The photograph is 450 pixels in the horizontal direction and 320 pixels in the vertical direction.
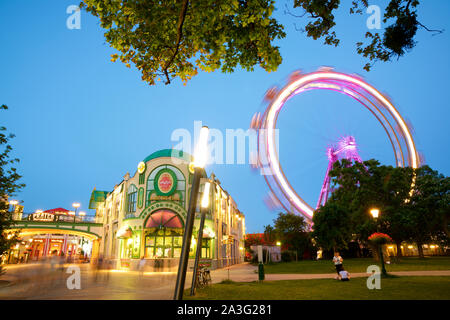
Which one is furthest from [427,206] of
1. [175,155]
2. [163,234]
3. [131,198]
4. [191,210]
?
[191,210]

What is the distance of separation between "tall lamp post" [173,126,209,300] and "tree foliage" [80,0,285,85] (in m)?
2.74

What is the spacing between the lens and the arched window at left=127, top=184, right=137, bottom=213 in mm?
33194

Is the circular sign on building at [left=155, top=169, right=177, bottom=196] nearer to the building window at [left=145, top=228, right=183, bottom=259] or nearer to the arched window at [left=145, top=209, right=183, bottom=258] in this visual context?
the arched window at [left=145, top=209, right=183, bottom=258]

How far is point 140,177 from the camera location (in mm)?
32750

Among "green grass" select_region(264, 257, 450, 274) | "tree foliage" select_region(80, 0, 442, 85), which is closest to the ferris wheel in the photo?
"green grass" select_region(264, 257, 450, 274)

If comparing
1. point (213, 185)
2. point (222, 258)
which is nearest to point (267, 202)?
point (213, 185)

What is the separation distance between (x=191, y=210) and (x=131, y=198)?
30823 millimetres

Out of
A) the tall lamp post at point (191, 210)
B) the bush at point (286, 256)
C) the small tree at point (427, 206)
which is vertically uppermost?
the small tree at point (427, 206)

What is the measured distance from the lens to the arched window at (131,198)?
33194 mm

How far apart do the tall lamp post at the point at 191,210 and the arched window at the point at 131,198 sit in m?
29.8

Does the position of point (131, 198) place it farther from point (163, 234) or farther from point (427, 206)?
point (427, 206)

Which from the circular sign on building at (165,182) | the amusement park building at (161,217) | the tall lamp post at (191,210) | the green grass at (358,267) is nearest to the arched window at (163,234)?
the amusement park building at (161,217)

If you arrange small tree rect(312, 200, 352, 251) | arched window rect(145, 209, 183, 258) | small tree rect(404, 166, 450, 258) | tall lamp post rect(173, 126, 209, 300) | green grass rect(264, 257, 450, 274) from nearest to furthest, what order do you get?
tall lamp post rect(173, 126, 209, 300) → green grass rect(264, 257, 450, 274) → arched window rect(145, 209, 183, 258) → small tree rect(404, 166, 450, 258) → small tree rect(312, 200, 352, 251)

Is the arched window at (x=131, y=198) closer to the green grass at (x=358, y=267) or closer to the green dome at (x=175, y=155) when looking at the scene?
the green dome at (x=175, y=155)
